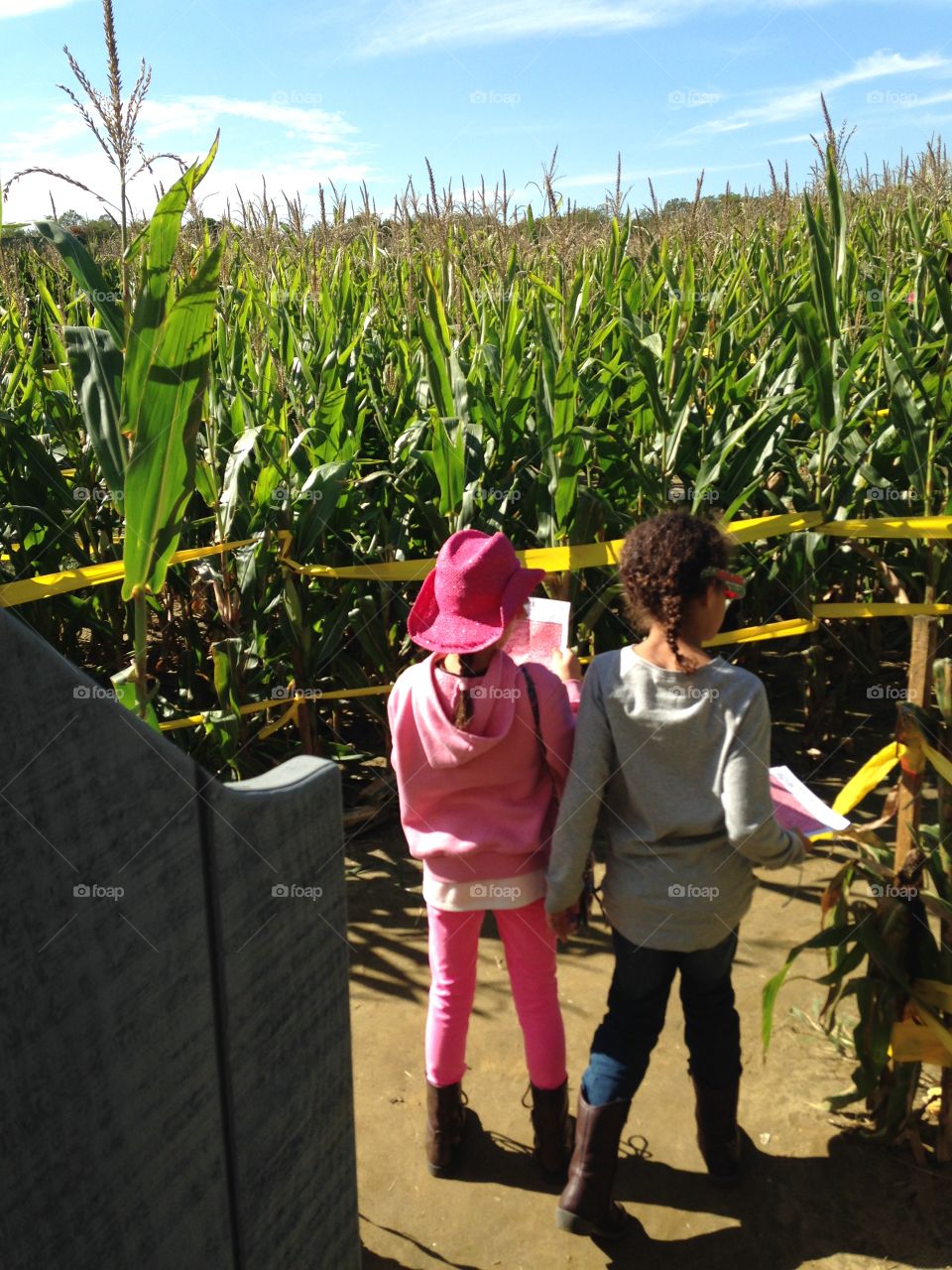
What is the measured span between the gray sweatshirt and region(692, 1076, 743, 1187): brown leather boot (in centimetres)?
42

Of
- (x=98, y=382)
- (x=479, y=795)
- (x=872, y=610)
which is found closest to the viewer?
(x=479, y=795)

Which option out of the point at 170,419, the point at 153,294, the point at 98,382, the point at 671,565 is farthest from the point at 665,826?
the point at 98,382

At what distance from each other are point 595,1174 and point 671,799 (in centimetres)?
82

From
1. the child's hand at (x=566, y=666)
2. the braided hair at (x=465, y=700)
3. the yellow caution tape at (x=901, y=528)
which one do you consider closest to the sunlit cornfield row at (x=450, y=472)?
the yellow caution tape at (x=901, y=528)

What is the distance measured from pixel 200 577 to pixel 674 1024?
213cm

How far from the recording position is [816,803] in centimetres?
236

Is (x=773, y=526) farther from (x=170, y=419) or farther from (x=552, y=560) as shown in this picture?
(x=170, y=419)

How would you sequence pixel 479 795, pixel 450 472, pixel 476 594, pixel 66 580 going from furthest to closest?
pixel 450 472 < pixel 66 580 < pixel 479 795 < pixel 476 594

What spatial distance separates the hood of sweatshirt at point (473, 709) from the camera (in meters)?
2.42

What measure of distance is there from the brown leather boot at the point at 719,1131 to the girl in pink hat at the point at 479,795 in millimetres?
312

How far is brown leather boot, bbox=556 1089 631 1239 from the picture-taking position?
7.93 feet

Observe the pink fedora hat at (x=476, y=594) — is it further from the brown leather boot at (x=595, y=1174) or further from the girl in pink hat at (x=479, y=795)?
the brown leather boot at (x=595, y=1174)

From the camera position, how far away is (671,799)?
2322 mm

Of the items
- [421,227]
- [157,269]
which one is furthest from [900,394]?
[421,227]
